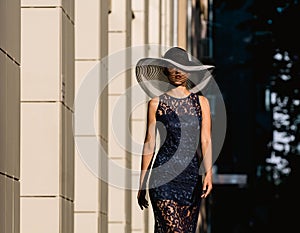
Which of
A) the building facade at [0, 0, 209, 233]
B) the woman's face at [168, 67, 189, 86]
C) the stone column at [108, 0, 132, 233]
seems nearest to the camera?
the building facade at [0, 0, 209, 233]

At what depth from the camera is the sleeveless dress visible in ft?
34.5

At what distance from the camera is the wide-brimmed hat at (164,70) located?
10438 millimetres

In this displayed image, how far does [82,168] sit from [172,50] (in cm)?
125

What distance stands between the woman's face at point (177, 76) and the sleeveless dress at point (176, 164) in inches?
4.6

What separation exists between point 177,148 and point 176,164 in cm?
12

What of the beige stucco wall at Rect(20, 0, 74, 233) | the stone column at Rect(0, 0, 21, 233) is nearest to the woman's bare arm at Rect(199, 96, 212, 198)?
the beige stucco wall at Rect(20, 0, 74, 233)

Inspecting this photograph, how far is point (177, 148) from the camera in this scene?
1060 centimetres

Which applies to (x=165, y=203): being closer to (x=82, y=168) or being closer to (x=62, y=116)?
Answer: (x=82, y=168)

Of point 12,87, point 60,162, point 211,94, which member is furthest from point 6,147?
point 211,94

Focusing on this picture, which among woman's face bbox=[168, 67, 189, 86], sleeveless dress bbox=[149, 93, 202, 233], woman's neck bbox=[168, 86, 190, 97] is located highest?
woman's face bbox=[168, 67, 189, 86]

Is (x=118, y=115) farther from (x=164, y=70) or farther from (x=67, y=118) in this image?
(x=67, y=118)

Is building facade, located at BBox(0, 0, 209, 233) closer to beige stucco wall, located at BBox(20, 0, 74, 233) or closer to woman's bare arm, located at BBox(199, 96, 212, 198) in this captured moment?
beige stucco wall, located at BBox(20, 0, 74, 233)

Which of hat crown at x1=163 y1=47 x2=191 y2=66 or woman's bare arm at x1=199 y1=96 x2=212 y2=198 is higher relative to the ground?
hat crown at x1=163 y1=47 x2=191 y2=66

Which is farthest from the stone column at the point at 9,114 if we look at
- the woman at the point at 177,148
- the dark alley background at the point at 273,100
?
the dark alley background at the point at 273,100
